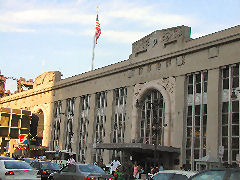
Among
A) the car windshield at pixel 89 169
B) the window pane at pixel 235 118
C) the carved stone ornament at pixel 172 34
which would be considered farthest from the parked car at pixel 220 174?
the carved stone ornament at pixel 172 34

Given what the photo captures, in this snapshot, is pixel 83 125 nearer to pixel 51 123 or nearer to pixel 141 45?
pixel 51 123

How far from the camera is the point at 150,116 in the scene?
4250cm

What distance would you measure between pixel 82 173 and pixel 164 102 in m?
23.5

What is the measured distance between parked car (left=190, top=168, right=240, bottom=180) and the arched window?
30.2m

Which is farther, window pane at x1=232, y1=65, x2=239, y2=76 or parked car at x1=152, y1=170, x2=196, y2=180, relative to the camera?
window pane at x1=232, y1=65, x2=239, y2=76

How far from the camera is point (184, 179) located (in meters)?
14.8

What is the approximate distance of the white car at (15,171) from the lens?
642 inches

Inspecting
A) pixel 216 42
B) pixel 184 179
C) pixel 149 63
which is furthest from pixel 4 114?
pixel 184 179

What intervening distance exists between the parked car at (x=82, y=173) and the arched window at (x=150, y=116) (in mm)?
21640

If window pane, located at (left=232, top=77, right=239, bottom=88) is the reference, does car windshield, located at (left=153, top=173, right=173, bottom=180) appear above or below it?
below

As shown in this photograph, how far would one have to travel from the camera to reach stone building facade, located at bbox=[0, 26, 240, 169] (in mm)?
34781

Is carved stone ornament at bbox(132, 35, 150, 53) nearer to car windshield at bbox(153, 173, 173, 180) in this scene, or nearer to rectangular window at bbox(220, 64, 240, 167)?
rectangular window at bbox(220, 64, 240, 167)

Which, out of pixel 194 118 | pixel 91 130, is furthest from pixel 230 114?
pixel 91 130

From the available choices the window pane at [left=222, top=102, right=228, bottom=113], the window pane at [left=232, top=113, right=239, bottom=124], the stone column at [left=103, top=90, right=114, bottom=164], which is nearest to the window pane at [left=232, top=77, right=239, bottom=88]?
the window pane at [left=222, top=102, right=228, bottom=113]
